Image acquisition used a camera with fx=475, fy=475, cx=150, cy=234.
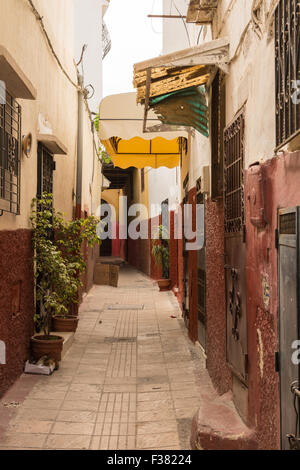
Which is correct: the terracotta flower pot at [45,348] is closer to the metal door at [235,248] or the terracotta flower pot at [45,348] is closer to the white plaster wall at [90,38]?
the metal door at [235,248]

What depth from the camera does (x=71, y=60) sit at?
34.0 ft

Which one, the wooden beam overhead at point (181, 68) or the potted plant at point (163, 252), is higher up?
the wooden beam overhead at point (181, 68)

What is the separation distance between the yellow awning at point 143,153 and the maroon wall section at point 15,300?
6.14m

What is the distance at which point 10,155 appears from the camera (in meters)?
5.54

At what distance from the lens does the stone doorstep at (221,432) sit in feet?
12.9

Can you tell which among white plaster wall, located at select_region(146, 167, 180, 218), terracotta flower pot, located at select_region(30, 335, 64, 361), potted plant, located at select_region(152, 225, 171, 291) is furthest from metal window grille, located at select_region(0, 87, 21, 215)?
potted plant, located at select_region(152, 225, 171, 291)

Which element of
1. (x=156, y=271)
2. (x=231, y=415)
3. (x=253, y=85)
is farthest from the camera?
(x=156, y=271)

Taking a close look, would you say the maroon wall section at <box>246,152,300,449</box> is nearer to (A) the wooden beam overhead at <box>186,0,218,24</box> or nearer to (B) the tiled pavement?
(B) the tiled pavement

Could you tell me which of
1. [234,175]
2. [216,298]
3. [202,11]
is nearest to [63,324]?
[216,298]

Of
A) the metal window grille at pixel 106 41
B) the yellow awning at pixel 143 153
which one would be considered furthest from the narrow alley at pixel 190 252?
the metal window grille at pixel 106 41

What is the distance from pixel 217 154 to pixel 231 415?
3.20 meters

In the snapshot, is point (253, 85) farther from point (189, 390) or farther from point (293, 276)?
point (189, 390)

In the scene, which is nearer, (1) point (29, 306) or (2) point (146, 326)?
(1) point (29, 306)

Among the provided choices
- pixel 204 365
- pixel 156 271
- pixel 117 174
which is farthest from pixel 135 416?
pixel 117 174
